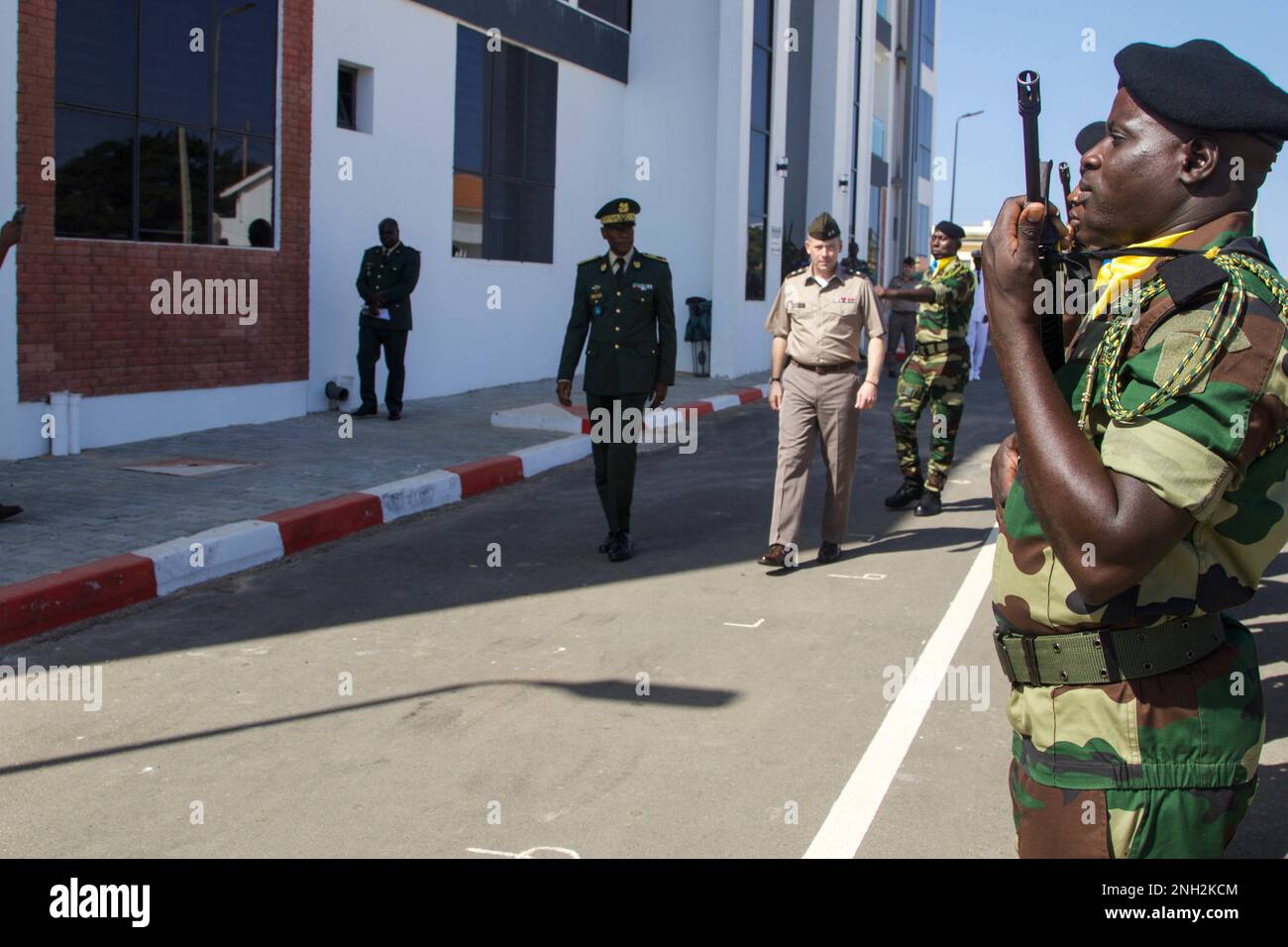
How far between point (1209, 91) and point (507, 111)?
51.0ft

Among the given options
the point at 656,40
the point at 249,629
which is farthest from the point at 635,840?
the point at 656,40

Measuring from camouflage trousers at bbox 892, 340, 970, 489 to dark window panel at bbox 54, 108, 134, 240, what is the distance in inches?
250

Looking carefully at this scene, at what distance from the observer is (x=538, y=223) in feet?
58.0

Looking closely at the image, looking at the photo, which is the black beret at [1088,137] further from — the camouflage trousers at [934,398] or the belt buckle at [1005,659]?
the camouflage trousers at [934,398]

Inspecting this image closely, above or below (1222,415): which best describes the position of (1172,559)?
below

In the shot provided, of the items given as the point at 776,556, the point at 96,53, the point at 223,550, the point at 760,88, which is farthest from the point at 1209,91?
the point at 760,88

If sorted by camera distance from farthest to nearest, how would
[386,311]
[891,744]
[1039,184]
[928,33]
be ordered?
[928,33], [386,311], [891,744], [1039,184]

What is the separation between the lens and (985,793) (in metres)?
4.31

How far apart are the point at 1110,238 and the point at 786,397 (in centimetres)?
596

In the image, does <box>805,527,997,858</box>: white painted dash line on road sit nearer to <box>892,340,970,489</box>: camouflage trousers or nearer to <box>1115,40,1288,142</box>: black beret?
<box>892,340,970,489</box>: camouflage trousers

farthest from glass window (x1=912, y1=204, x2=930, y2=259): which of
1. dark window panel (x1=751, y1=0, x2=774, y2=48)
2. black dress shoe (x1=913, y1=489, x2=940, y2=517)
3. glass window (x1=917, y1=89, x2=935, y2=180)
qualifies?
black dress shoe (x1=913, y1=489, x2=940, y2=517)

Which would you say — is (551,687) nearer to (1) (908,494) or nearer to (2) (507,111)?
(1) (908,494)

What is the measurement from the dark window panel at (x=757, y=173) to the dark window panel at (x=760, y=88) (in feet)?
0.73
